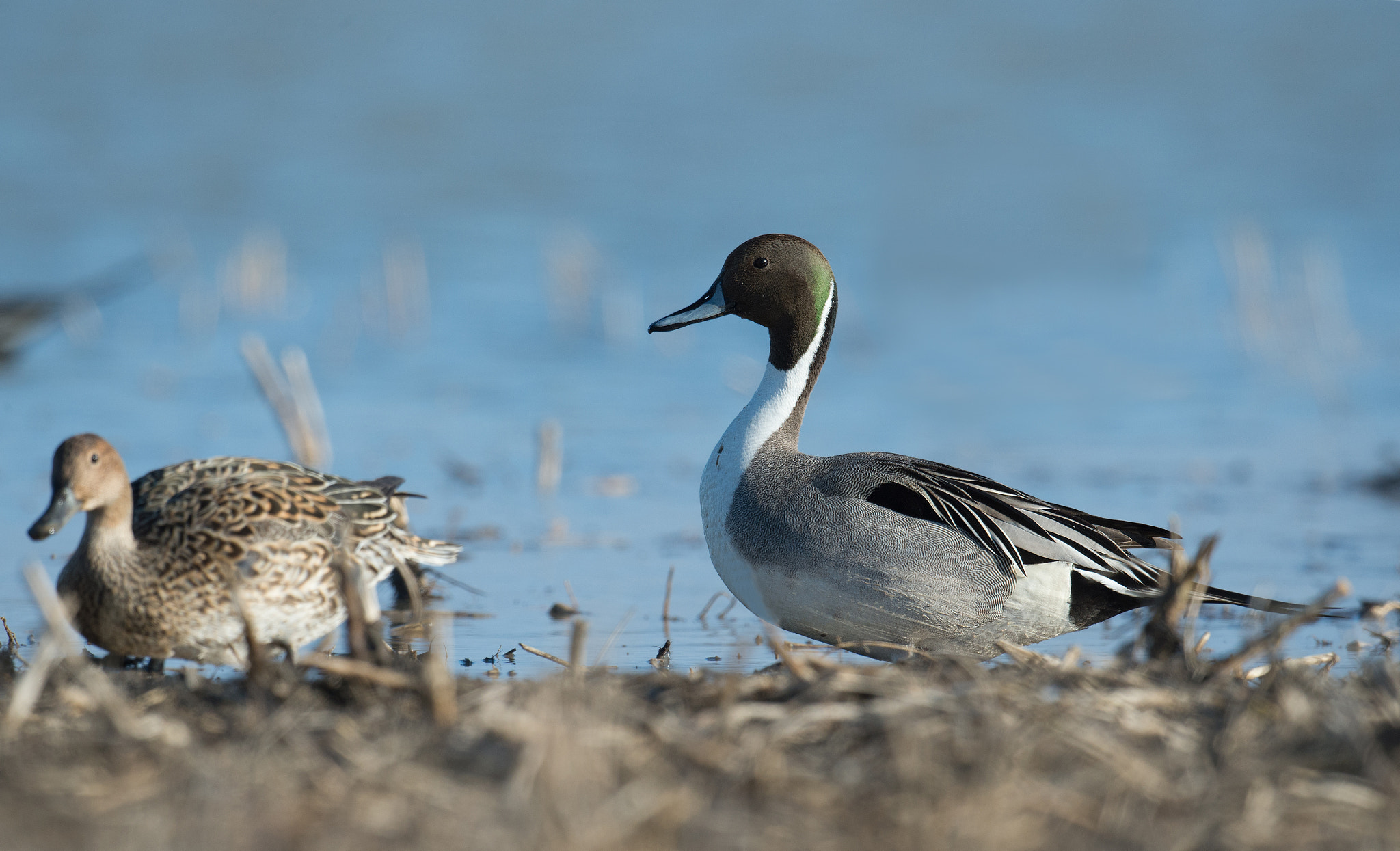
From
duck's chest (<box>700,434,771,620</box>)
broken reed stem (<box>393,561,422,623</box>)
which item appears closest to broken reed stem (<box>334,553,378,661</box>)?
broken reed stem (<box>393,561,422,623</box>)

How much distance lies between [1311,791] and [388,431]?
6444 millimetres

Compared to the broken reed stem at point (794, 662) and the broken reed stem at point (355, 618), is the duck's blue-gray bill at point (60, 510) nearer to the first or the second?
the broken reed stem at point (355, 618)

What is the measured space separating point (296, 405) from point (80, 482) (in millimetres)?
3187

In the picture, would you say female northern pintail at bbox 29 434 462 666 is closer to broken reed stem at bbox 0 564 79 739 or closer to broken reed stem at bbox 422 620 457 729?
broken reed stem at bbox 0 564 79 739

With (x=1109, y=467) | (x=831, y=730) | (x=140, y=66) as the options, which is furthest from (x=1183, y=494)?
(x=140, y=66)

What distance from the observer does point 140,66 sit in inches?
792

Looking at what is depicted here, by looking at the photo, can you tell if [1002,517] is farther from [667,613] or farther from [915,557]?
[667,613]

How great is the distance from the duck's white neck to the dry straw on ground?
4.92 ft

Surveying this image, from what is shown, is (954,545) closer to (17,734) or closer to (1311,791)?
(1311,791)

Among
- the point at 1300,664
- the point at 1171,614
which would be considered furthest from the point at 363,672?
the point at 1300,664

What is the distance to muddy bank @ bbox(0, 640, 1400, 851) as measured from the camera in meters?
2.51

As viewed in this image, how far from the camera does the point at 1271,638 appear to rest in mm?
3289

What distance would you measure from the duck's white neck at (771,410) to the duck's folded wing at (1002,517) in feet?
1.00

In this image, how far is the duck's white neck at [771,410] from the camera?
474 cm
